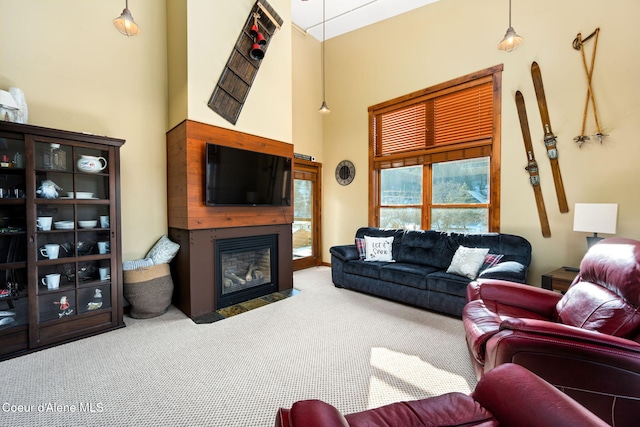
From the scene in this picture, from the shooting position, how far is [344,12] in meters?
4.81

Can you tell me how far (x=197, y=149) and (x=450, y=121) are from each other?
3622mm

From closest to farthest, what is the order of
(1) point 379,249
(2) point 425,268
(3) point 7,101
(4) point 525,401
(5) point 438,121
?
(4) point 525,401, (3) point 7,101, (2) point 425,268, (1) point 379,249, (5) point 438,121

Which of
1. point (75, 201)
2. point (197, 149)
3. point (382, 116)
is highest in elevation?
point (382, 116)

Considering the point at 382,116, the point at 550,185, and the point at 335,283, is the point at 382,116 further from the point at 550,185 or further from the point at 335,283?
the point at 335,283

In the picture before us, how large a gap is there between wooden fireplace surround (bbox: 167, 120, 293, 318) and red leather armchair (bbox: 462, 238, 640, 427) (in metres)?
2.73

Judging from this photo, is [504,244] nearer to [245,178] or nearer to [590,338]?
→ [590,338]

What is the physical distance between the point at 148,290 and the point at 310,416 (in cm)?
291

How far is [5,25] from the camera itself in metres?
2.53

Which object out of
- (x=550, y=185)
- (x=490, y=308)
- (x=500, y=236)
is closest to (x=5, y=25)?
(x=490, y=308)

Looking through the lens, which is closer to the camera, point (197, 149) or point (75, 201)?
point (75, 201)

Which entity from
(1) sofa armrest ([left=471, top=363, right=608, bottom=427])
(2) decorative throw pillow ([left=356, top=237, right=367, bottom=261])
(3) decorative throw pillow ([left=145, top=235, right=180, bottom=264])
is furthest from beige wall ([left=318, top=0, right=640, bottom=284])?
(3) decorative throw pillow ([left=145, top=235, right=180, bottom=264])

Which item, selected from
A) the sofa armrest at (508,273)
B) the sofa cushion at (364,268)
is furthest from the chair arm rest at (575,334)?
the sofa cushion at (364,268)

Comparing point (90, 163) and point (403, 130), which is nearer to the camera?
point (90, 163)

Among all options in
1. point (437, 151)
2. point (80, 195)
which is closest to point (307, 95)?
point (437, 151)
